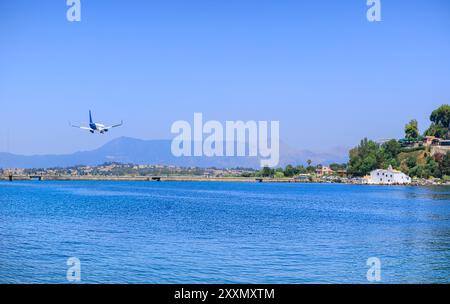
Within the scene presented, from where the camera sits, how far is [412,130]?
8788cm

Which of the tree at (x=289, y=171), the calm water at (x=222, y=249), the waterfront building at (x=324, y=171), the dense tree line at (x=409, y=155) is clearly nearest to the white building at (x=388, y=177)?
the dense tree line at (x=409, y=155)

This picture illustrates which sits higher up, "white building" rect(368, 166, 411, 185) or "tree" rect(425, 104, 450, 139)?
"tree" rect(425, 104, 450, 139)

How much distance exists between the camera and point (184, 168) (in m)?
121

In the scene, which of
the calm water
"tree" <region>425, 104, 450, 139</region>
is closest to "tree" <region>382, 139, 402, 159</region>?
"tree" <region>425, 104, 450, 139</region>

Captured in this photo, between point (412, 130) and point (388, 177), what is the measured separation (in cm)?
1059

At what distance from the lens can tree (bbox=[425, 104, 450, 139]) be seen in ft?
281

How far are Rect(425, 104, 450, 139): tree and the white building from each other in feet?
31.8

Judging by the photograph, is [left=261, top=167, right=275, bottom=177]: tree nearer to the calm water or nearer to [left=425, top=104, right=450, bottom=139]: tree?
[left=425, top=104, right=450, bottom=139]: tree

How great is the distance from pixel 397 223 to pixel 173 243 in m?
10.6

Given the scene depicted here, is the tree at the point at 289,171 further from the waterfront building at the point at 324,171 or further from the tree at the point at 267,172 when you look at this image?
the waterfront building at the point at 324,171

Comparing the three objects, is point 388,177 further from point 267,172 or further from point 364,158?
point 267,172

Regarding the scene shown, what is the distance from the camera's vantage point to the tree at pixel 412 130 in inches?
3462

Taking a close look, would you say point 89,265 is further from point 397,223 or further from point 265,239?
point 397,223

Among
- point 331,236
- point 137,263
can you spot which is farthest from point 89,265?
point 331,236
